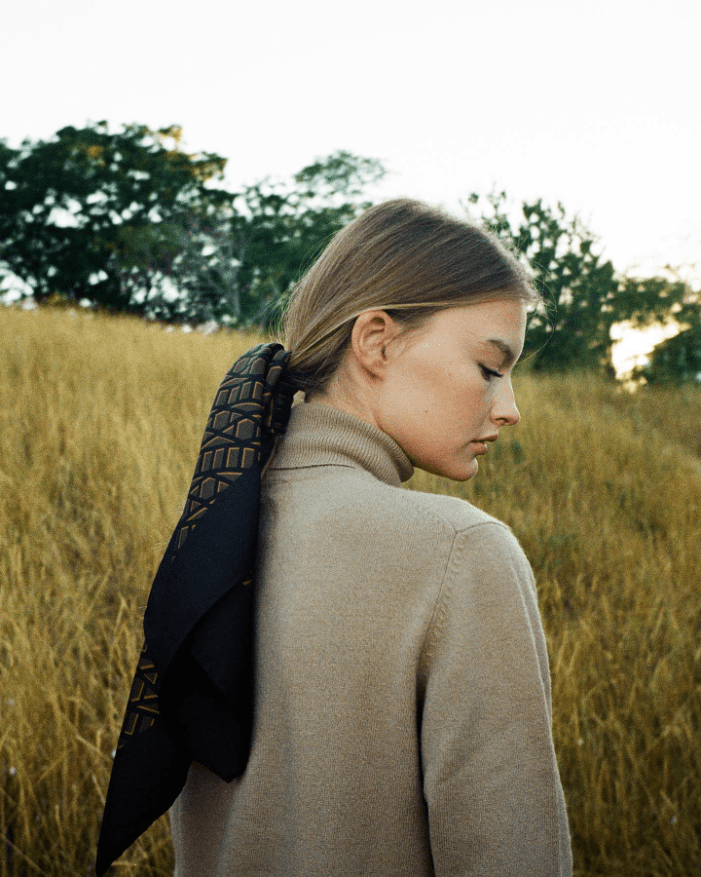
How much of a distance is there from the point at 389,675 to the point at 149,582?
236cm

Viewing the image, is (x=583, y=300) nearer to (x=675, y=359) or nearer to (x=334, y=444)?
(x=675, y=359)

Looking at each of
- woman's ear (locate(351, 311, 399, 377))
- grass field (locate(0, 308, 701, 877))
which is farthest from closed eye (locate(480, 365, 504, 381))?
grass field (locate(0, 308, 701, 877))

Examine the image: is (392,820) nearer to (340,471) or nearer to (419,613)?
(419,613)

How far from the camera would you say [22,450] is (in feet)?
12.7

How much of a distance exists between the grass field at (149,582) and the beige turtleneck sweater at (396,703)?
140 cm

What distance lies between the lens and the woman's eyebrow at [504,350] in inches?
42.3

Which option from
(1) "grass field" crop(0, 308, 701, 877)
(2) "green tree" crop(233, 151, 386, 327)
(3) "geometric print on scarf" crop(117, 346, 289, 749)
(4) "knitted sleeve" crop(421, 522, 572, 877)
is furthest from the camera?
(2) "green tree" crop(233, 151, 386, 327)

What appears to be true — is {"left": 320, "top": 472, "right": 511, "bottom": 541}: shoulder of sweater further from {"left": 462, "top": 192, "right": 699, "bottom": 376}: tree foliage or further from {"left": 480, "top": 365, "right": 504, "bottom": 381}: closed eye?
{"left": 462, "top": 192, "right": 699, "bottom": 376}: tree foliage

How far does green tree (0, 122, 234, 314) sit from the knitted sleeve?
19263 mm

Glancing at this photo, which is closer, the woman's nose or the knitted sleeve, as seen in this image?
the knitted sleeve

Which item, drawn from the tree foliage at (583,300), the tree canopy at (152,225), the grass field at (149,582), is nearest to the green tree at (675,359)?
the tree foliage at (583,300)

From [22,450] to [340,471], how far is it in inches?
136

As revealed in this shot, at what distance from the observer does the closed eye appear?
3.54 ft

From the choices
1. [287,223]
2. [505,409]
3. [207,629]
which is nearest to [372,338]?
[505,409]
